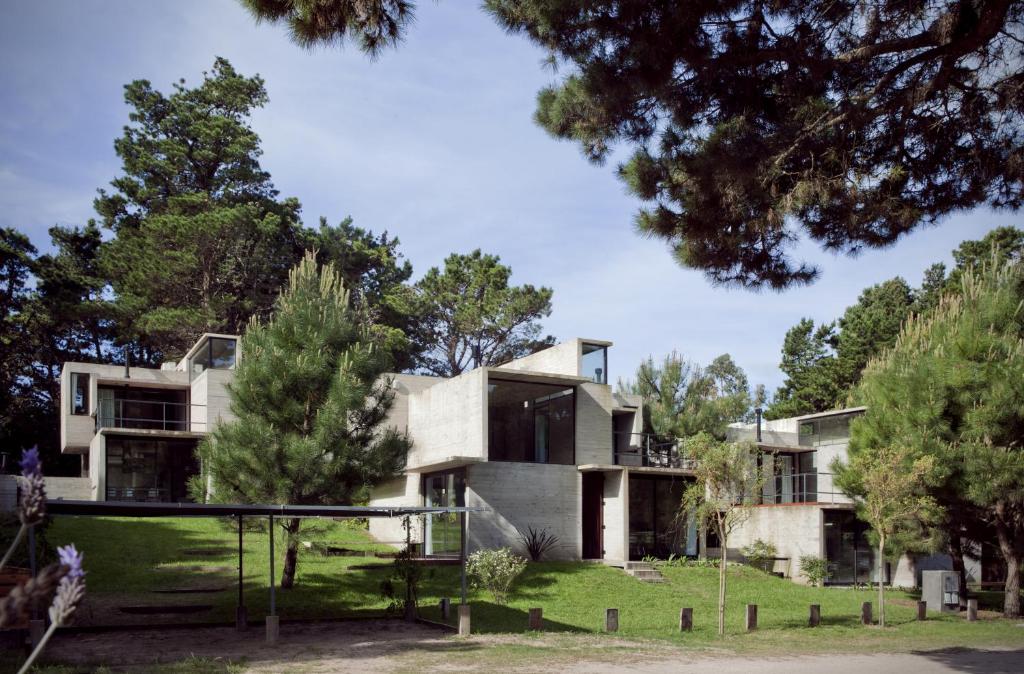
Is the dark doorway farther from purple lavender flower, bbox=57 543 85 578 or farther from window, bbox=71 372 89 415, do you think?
purple lavender flower, bbox=57 543 85 578

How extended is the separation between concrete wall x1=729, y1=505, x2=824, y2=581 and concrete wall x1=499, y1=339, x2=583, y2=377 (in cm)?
737

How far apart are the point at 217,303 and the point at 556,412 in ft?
72.4

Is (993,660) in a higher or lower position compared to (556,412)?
lower

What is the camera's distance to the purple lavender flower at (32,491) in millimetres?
3035

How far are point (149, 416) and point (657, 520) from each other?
2018cm

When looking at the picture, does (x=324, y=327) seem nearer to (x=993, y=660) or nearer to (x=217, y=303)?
(x=993, y=660)

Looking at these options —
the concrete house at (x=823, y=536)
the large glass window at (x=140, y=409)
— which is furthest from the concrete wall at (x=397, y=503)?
the concrete house at (x=823, y=536)

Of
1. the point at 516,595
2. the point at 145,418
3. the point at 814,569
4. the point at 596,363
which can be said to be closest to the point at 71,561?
the point at 516,595

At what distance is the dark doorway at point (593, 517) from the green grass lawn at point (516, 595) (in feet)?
7.88

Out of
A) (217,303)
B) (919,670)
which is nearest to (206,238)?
(217,303)

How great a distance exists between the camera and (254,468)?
20.2 metres

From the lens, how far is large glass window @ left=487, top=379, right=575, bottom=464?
1193 inches

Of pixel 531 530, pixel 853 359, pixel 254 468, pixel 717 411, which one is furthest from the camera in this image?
pixel 853 359

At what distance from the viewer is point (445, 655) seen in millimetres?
14711
